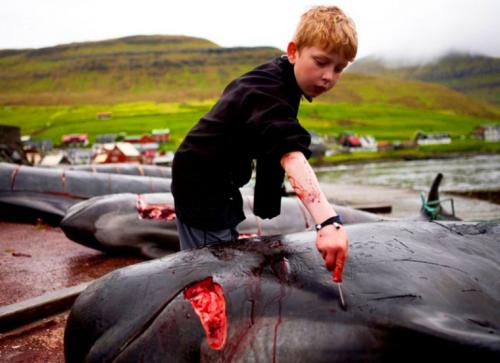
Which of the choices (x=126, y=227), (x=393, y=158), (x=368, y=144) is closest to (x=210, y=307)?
(x=126, y=227)

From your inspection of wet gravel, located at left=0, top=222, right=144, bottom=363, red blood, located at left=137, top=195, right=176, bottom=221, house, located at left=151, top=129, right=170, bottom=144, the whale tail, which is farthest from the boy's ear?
house, located at left=151, top=129, right=170, bottom=144

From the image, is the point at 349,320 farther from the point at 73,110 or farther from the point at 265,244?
the point at 73,110

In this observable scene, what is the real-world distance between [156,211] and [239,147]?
428 centimetres

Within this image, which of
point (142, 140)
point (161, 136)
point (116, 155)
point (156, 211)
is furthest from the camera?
point (161, 136)

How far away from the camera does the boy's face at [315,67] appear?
2.64m

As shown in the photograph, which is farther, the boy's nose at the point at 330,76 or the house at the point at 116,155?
the house at the point at 116,155

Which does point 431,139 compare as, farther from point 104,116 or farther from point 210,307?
point 210,307

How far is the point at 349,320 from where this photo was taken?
7.58ft

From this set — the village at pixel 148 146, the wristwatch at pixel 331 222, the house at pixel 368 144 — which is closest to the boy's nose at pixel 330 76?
the wristwatch at pixel 331 222

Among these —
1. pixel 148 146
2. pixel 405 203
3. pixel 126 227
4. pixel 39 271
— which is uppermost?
pixel 126 227

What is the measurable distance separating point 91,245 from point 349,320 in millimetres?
5482

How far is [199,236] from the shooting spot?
342cm

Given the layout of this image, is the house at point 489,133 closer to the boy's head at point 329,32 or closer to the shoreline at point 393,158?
the shoreline at point 393,158

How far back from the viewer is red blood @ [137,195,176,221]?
706cm
